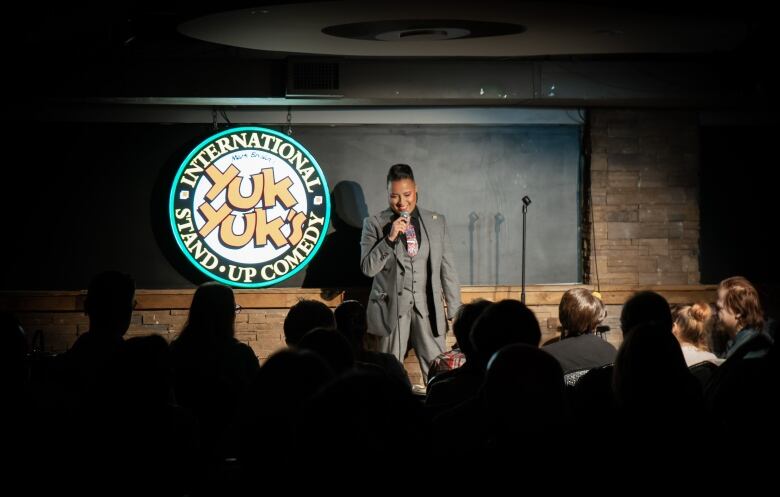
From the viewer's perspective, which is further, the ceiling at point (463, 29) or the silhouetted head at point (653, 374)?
the ceiling at point (463, 29)

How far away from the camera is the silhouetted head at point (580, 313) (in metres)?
4.54

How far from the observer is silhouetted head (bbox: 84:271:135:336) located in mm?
3748

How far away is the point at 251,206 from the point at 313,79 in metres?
1.24

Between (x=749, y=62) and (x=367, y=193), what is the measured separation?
11.2ft

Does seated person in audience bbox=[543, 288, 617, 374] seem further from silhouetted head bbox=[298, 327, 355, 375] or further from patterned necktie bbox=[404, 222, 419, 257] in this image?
patterned necktie bbox=[404, 222, 419, 257]

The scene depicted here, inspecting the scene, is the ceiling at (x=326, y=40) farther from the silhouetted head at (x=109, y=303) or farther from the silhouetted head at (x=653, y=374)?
the silhouetted head at (x=653, y=374)

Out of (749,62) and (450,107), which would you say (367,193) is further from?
(749,62)

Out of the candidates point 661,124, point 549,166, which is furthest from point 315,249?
point 661,124

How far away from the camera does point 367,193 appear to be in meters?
7.96

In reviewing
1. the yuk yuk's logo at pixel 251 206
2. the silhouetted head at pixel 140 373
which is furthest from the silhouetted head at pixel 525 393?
the yuk yuk's logo at pixel 251 206

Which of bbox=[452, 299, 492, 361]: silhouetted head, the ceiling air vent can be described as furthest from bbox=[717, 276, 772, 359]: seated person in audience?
the ceiling air vent

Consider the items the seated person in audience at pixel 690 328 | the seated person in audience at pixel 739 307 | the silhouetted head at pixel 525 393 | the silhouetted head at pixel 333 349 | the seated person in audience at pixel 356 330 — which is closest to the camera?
the silhouetted head at pixel 525 393

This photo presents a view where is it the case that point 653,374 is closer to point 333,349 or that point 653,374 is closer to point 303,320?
point 333,349

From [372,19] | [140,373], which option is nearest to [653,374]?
[140,373]
